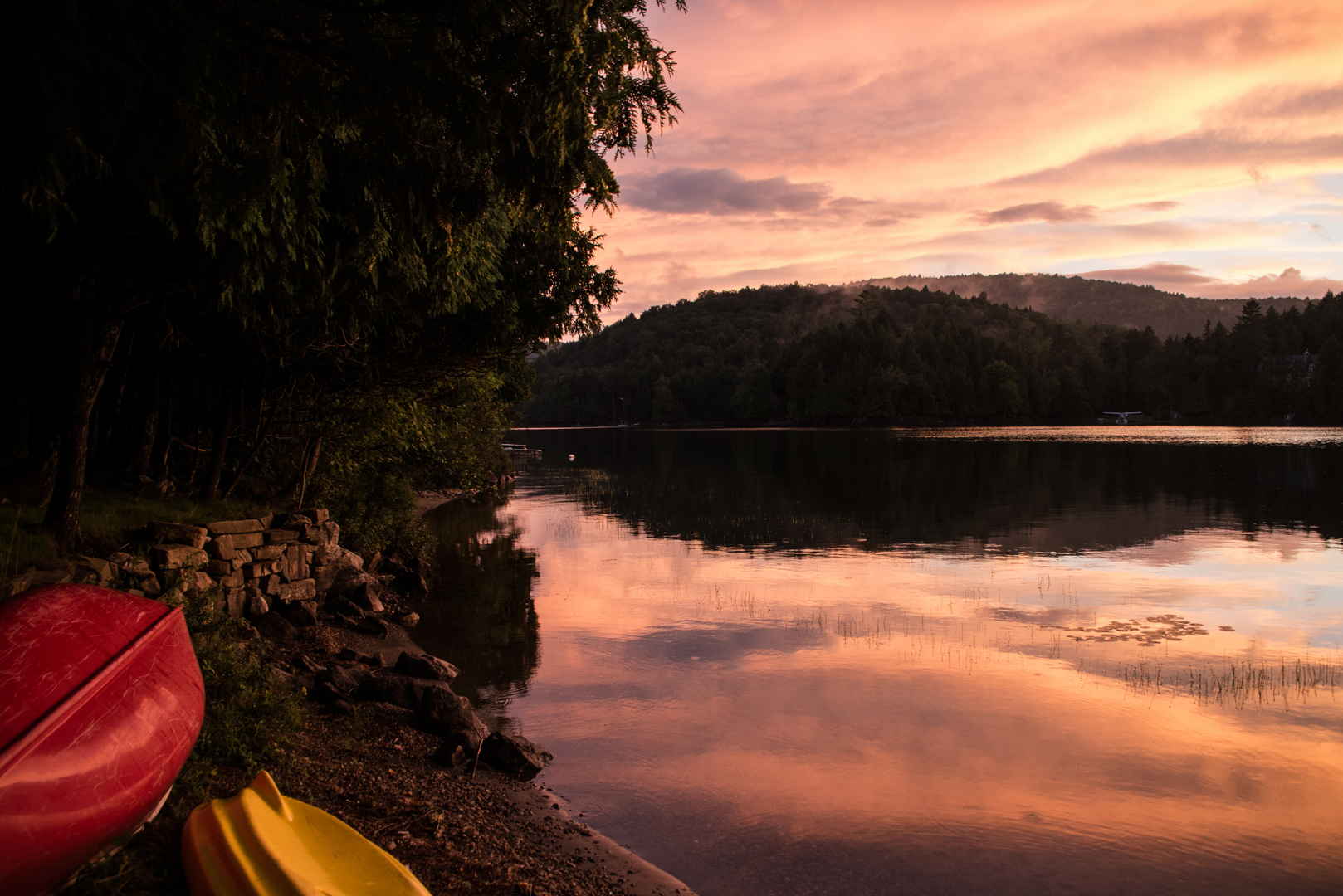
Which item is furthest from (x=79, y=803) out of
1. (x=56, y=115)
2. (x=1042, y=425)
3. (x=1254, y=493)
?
(x=1042, y=425)

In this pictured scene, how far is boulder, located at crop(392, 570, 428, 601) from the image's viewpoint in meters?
18.9

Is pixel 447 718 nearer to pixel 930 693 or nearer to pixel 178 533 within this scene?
pixel 178 533

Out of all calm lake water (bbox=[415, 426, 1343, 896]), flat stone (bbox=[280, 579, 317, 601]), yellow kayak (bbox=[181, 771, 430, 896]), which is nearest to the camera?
yellow kayak (bbox=[181, 771, 430, 896])

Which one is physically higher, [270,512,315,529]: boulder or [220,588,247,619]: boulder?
[270,512,315,529]: boulder

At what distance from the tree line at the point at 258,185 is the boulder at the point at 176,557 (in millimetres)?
1204

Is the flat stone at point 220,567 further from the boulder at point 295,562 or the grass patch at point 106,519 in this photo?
the boulder at point 295,562

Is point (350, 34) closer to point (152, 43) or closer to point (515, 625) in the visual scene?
point (152, 43)

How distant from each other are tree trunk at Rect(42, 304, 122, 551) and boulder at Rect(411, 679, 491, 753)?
13.9 feet

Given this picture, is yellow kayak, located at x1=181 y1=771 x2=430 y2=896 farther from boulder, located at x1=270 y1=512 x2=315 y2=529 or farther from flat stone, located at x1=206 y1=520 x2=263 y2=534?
boulder, located at x1=270 y1=512 x2=315 y2=529

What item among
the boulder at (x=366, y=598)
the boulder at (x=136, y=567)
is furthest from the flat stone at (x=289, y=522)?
the boulder at (x=136, y=567)

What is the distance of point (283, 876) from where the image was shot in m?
4.65

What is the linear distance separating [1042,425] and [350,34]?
17905cm

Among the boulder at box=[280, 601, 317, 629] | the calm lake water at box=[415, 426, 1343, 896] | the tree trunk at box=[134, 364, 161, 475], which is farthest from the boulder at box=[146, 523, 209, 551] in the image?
the calm lake water at box=[415, 426, 1343, 896]

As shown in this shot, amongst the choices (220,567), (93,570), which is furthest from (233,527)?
(93,570)
